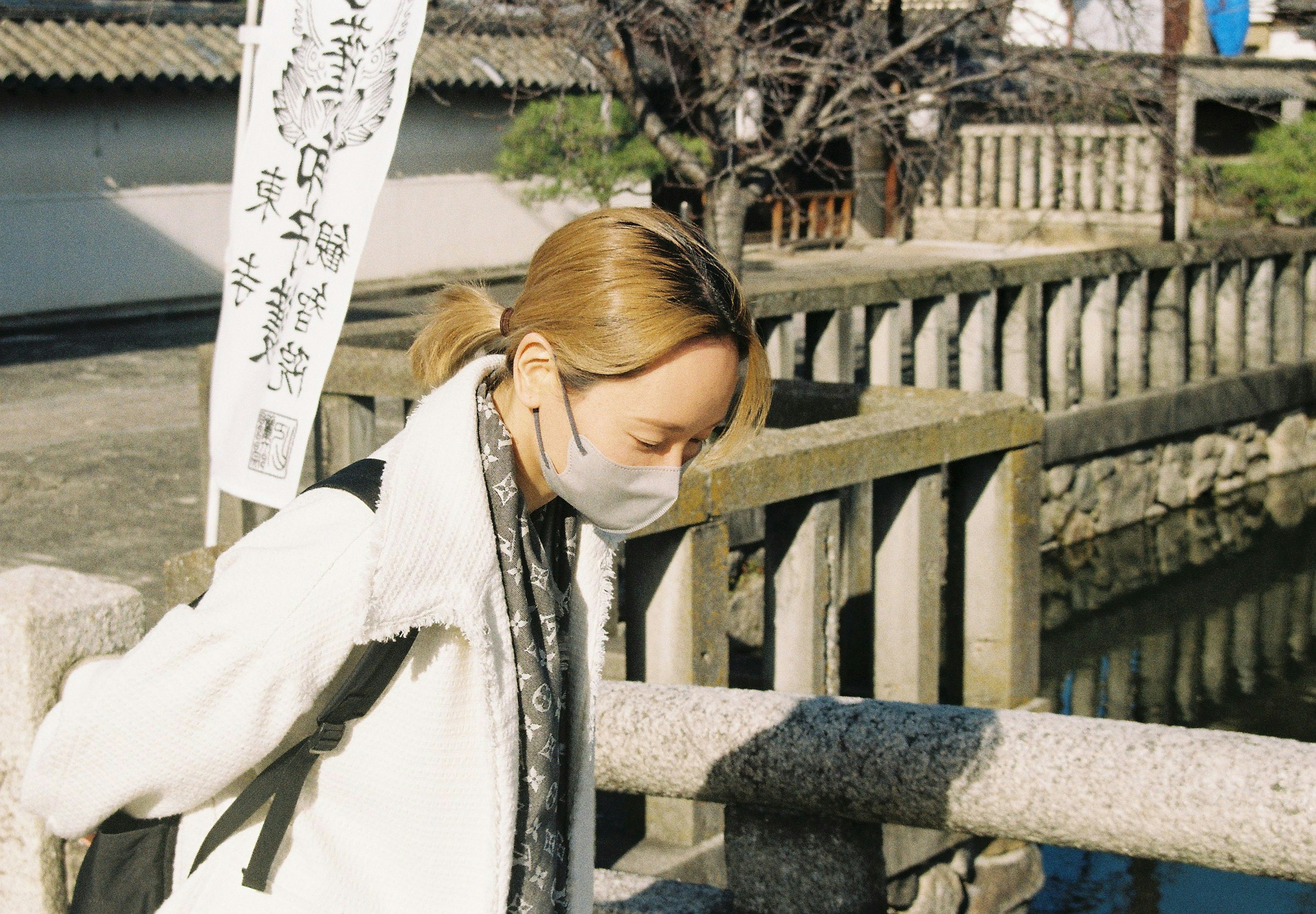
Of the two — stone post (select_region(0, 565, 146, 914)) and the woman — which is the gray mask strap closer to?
the woman

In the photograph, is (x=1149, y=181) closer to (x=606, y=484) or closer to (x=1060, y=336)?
(x=1060, y=336)

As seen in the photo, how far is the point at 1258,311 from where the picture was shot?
8914 millimetres

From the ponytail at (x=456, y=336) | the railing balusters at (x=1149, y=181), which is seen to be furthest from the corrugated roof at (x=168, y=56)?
the ponytail at (x=456, y=336)

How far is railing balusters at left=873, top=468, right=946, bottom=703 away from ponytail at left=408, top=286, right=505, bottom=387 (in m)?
2.33

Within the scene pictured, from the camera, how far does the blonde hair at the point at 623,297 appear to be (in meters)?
1.44

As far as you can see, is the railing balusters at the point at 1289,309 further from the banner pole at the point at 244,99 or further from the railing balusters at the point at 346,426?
the banner pole at the point at 244,99

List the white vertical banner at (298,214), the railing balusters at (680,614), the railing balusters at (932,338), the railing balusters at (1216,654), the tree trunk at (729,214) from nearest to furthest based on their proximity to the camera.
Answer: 1. the railing balusters at (680,614)
2. the white vertical banner at (298,214)
3. the tree trunk at (729,214)
4. the railing balusters at (1216,654)
5. the railing balusters at (932,338)

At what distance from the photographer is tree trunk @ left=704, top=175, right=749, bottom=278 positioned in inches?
234

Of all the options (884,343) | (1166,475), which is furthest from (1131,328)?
(884,343)

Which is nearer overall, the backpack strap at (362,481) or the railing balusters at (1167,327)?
the backpack strap at (362,481)

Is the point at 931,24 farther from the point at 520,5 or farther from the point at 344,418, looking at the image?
the point at 344,418

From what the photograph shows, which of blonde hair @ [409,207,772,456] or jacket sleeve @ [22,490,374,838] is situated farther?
blonde hair @ [409,207,772,456]

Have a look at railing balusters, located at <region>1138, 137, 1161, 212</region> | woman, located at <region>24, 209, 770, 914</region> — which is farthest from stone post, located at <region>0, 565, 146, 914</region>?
railing balusters, located at <region>1138, 137, 1161, 212</region>

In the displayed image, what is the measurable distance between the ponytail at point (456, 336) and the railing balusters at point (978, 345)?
555 centimetres
